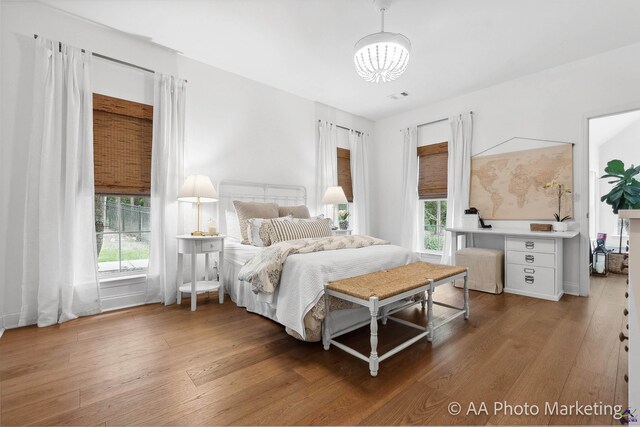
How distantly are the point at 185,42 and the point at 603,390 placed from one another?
4.47m

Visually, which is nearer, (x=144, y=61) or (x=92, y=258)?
(x=92, y=258)

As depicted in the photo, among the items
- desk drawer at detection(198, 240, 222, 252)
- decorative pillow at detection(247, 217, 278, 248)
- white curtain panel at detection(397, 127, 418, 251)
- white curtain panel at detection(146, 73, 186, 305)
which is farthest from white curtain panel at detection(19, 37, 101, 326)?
white curtain panel at detection(397, 127, 418, 251)

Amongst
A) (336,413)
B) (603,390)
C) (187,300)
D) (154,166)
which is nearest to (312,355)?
(336,413)

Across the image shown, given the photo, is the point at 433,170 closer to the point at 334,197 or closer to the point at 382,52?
the point at 334,197

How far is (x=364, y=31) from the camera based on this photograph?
2.96 m

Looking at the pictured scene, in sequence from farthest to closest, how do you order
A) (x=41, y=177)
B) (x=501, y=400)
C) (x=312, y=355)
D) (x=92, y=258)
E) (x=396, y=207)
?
(x=396, y=207) < (x=92, y=258) < (x=41, y=177) < (x=312, y=355) < (x=501, y=400)

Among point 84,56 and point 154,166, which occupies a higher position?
point 84,56

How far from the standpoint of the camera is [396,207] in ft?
18.2

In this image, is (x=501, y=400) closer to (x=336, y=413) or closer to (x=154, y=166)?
(x=336, y=413)

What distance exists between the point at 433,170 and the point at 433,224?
950 mm

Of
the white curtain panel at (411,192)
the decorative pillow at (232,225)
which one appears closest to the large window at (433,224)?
the white curtain panel at (411,192)

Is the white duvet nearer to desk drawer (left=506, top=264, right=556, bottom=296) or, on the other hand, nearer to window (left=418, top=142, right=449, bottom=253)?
desk drawer (left=506, top=264, right=556, bottom=296)

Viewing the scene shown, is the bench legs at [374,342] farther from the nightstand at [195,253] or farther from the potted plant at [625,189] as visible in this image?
the potted plant at [625,189]

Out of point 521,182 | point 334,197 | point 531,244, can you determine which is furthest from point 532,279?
point 334,197
